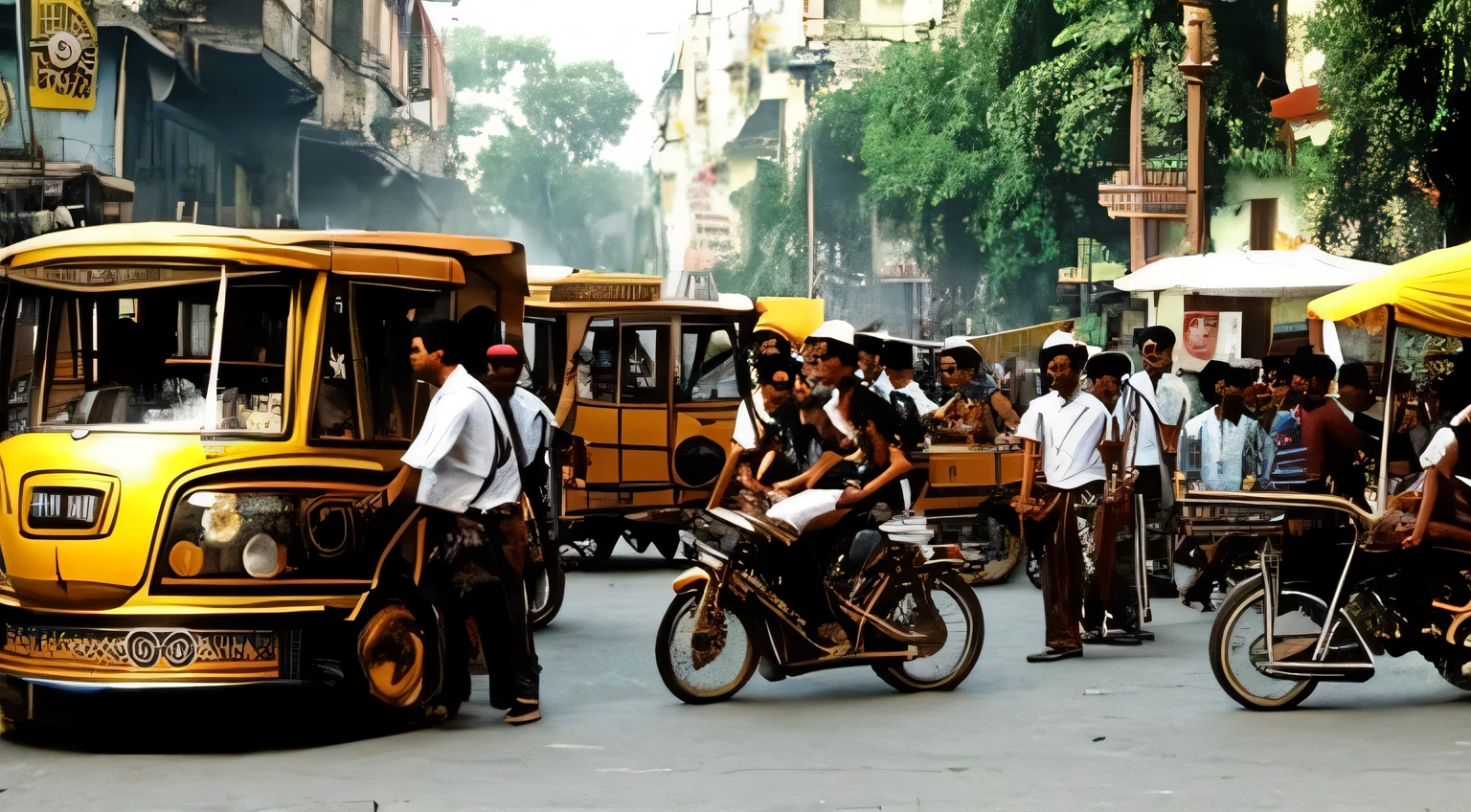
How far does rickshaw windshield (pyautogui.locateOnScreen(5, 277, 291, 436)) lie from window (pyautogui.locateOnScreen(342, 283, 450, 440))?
1.15ft

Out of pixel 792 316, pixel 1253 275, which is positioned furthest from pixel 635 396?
pixel 792 316

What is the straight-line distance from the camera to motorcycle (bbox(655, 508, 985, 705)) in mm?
8672

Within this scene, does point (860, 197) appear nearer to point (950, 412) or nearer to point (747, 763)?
point (950, 412)

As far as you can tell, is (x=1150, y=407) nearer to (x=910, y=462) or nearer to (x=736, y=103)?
(x=910, y=462)

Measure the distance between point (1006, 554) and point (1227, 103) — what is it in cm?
2100

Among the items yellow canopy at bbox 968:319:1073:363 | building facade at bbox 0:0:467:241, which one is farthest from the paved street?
yellow canopy at bbox 968:319:1073:363

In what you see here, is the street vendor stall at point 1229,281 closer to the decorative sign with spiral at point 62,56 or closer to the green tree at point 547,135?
the decorative sign with spiral at point 62,56

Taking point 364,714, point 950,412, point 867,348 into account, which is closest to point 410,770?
point 364,714

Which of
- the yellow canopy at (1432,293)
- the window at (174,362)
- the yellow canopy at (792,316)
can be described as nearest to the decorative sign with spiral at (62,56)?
the yellow canopy at (792,316)

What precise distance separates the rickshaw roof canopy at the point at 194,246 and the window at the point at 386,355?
0.23 metres

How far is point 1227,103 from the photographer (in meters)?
33.7

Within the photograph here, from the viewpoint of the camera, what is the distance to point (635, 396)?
51.8 ft

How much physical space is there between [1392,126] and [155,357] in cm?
2462

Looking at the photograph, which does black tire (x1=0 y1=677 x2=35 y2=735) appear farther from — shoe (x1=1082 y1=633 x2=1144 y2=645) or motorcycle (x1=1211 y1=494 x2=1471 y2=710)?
shoe (x1=1082 y1=633 x2=1144 y2=645)
